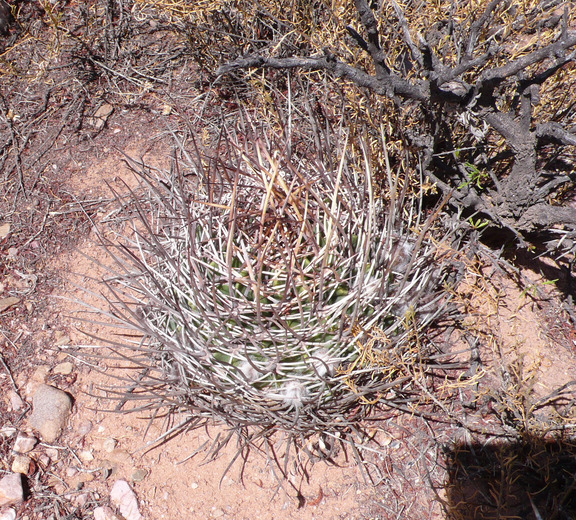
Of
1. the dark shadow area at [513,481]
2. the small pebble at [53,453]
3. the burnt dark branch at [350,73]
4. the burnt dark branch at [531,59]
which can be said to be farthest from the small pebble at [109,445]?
the burnt dark branch at [531,59]

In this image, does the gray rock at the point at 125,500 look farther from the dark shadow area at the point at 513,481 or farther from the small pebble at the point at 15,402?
the dark shadow area at the point at 513,481

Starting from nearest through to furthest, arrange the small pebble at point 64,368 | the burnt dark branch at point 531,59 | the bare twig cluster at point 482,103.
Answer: the burnt dark branch at point 531,59 < the bare twig cluster at point 482,103 < the small pebble at point 64,368

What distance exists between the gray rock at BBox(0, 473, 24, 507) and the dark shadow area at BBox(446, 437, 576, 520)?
1250 millimetres

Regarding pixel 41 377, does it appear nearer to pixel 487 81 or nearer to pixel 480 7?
pixel 487 81

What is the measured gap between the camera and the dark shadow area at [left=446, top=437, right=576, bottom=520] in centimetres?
128

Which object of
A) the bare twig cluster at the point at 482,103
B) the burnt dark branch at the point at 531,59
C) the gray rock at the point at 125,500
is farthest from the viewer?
the gray rock at the point at 125,500

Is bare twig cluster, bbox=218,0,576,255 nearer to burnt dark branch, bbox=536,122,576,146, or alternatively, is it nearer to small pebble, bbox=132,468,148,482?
burnt dark branch, bbox=536,122,576,146

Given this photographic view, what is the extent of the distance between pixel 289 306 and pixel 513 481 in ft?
2.43

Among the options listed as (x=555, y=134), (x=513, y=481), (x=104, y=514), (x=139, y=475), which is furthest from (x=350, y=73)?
(x=104, y=514)

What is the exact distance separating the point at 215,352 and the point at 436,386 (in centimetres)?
69

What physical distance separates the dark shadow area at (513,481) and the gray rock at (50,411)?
1.21m

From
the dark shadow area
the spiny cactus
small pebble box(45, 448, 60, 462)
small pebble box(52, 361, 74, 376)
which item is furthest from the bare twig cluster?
small pebble box(45, 448, 60, 462)

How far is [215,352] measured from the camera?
1.33m

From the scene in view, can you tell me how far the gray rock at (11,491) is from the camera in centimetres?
144
